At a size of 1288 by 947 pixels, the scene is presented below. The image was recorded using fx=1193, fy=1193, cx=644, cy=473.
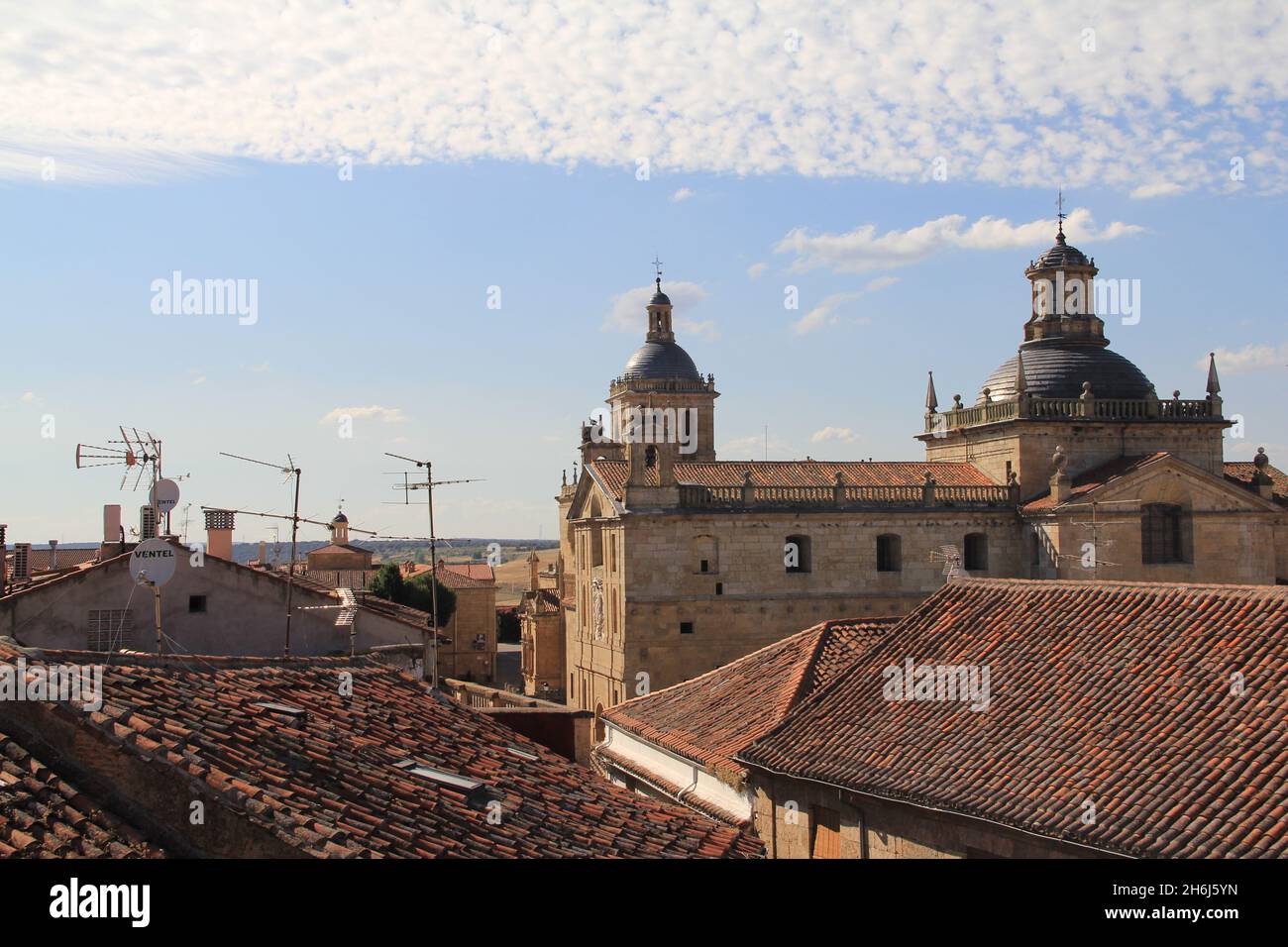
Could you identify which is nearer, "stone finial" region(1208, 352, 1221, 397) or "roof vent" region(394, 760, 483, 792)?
"roof vent" region(394, 760, 483, 792)

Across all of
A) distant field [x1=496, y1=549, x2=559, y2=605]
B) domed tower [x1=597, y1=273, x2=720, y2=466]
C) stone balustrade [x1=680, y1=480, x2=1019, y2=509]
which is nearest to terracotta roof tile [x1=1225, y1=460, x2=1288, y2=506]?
stone balustrade [x1=680, y1=480, x2=1019, y2=509]

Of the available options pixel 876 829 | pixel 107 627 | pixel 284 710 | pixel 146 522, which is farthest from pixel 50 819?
pixel 146 522

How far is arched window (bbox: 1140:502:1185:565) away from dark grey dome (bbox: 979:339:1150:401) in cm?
542

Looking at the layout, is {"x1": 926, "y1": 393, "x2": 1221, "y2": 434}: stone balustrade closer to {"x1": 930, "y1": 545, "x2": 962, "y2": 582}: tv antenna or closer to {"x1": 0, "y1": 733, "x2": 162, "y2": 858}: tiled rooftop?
{"x1": 930, "y1": 545, "x2": 962, "y2": 582}: tv antenna

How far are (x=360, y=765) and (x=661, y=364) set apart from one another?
50572mm

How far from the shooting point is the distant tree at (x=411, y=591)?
60594mm

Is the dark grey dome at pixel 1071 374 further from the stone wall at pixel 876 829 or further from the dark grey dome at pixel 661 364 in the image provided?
the stone wall at pixel 876 829

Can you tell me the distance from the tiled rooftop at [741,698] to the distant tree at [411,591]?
37.9 m

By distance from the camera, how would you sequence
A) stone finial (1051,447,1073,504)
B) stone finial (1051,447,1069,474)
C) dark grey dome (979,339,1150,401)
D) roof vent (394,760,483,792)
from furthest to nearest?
dark grey dome (979,339,1150,401)
stone finial (1051,447,1069,474)
stone finial (1051,447,1073,504)
roof vent (394,760,483,792)

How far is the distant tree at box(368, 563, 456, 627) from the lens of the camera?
6059cm

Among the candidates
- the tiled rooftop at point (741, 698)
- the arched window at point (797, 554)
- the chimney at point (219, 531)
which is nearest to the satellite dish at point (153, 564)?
the tiled rooftop at point (741, 698)
